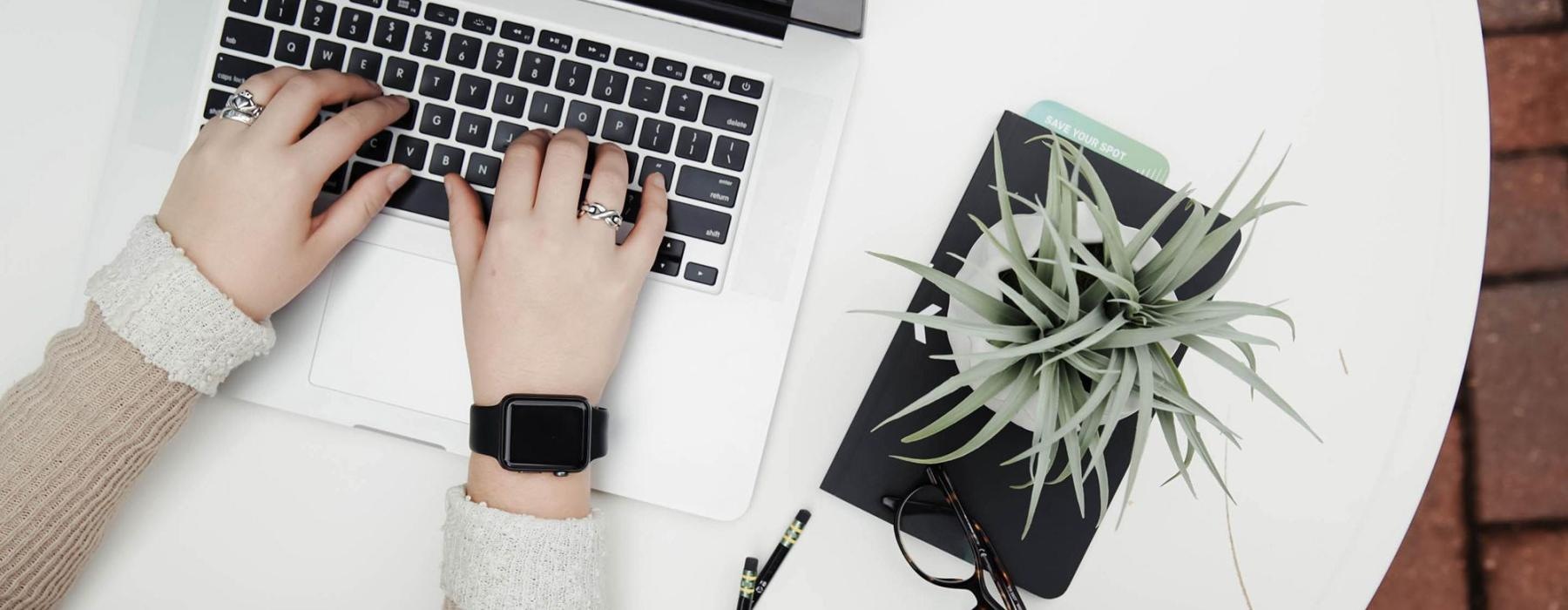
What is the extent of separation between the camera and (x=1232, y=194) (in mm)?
620

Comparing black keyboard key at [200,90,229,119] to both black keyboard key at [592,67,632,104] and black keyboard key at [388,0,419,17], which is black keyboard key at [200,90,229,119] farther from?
black keyboard key at [592,67,632,104]

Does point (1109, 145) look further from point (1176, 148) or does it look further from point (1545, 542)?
point (1545, 542)

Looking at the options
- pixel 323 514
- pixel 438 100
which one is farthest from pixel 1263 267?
pixel 323 514

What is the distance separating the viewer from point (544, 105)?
585mm

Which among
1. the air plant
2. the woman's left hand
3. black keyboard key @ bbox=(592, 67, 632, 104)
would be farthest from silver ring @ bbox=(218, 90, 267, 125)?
the air plant

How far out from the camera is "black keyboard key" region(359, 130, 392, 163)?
58 centimetres

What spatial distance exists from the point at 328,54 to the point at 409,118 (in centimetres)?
7

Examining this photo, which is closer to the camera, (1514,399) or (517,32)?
(517,32)

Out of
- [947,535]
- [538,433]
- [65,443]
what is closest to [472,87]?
[538,433]

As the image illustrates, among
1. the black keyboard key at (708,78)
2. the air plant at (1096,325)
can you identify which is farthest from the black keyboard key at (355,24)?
the air plant at (1096,325)

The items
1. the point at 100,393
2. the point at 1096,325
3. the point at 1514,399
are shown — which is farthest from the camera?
the point at 1514,399

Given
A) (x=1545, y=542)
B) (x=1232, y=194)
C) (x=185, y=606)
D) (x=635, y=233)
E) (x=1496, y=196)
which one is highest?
(x=1496, y=196)

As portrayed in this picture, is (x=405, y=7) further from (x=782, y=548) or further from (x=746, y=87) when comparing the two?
(x=782, y=548)

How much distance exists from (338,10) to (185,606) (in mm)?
415
